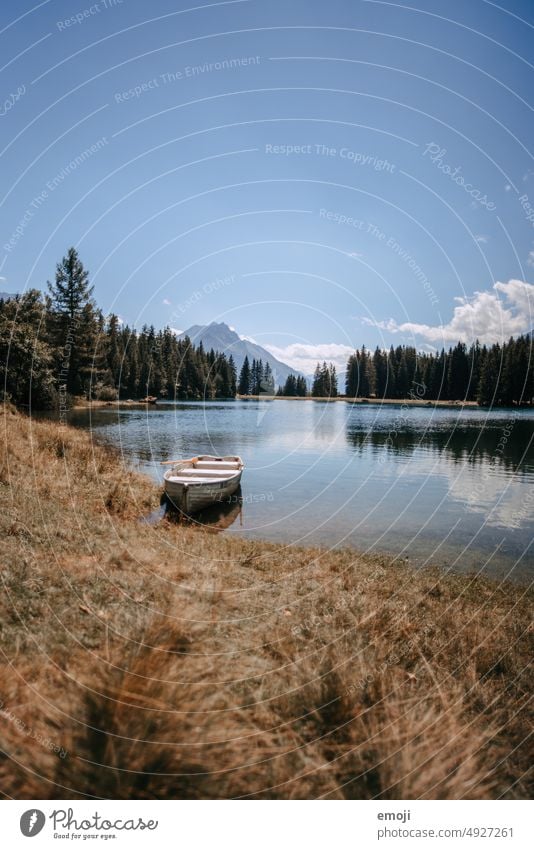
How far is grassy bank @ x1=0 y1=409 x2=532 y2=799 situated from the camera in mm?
2736

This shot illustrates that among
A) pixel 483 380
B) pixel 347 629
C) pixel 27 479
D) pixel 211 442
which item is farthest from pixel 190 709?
pixel 483 380

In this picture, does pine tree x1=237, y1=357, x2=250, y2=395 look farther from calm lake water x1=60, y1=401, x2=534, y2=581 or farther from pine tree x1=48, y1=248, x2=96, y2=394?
calm lake water x1=60, y1=401, x2=534, y2=581

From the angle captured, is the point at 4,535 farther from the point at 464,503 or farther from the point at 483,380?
the point at 483,380

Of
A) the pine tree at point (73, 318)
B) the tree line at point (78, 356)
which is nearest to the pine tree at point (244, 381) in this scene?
the tree line at point (78, 356)

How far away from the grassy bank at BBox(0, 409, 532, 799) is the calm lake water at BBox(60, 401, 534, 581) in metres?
4.77

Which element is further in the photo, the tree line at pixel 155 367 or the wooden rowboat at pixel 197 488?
the tree line at pixel 155 367

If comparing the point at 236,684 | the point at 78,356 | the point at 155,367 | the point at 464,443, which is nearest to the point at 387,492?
the point at 236,684

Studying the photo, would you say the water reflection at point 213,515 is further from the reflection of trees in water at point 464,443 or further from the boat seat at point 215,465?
the reflection of trees in water at point 464,443

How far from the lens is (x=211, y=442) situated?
122 feet

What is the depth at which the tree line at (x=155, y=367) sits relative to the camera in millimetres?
38831

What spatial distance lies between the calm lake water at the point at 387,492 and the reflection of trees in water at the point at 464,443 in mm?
137

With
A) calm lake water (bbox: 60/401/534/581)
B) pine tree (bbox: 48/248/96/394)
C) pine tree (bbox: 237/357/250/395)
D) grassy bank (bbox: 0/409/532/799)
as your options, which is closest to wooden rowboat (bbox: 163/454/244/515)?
calm lake water (bbox: 60/401/534/581)
